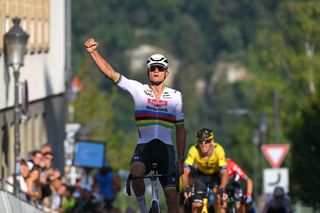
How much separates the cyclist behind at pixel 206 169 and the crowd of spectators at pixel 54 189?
2760mm

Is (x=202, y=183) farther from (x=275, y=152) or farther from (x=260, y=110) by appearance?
(x=260, y=110)

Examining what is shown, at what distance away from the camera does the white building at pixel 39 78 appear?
33062mm

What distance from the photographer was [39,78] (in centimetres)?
4072

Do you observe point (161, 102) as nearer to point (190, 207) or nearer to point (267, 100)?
point (190, 207)

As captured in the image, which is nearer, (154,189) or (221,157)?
(154,189)

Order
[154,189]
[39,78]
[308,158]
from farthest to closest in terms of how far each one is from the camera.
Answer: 1. [308,158]
2. [39,78]
3. [154,189]

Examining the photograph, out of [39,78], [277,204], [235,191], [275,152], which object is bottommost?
[277,204]

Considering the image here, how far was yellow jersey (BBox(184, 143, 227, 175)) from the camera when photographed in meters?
23.4

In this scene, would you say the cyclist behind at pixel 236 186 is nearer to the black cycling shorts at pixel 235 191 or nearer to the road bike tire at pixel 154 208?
the black cycling shorts at pixel 235 191

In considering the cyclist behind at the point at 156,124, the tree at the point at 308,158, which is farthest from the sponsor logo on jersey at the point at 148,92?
the tree at the point at 308,158

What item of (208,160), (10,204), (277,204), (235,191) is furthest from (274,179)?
(10,204)

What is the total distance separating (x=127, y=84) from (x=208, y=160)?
5421mm

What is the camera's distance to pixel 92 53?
1812cm

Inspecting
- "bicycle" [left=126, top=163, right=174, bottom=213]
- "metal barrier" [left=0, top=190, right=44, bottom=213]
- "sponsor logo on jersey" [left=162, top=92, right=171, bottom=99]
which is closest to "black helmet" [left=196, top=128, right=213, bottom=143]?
"metal barrier" [left=0, top=190, right=44, bottom=213]
